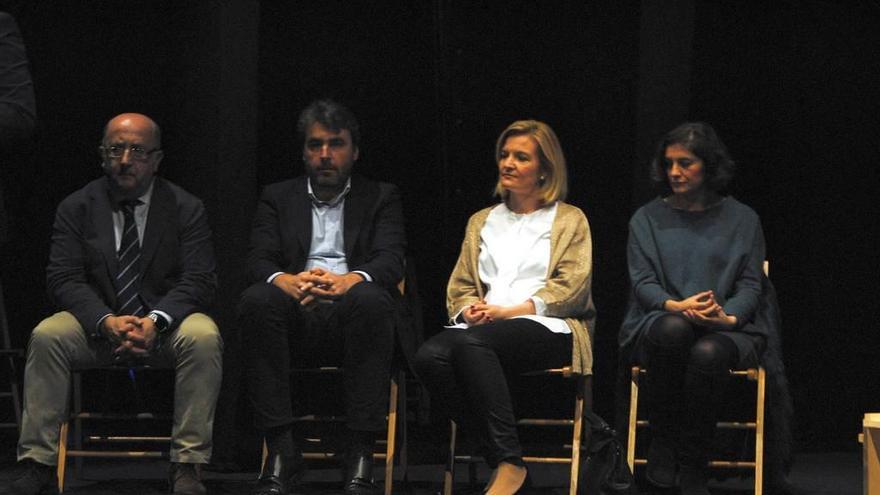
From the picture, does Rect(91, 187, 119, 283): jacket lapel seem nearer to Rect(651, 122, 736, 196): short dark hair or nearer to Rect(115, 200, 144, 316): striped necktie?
Rect(115, 200, 144, 316): striped necktie

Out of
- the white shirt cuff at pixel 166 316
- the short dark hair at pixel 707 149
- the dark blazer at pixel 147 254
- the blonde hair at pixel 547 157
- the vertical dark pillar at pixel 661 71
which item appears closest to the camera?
the white shirt cuff at pixel 166 316

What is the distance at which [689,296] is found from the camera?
183 inches

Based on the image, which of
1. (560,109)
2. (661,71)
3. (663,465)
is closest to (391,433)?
(663,465)

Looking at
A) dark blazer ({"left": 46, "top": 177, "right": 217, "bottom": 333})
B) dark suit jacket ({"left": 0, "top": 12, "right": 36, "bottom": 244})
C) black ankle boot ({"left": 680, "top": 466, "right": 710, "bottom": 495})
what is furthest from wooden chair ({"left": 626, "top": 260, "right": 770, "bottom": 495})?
dark suit jacket ({"left": 0, "top": 12, "right": 36, "bottom": 244})

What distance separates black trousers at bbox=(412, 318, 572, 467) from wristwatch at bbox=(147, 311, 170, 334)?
0.84 m

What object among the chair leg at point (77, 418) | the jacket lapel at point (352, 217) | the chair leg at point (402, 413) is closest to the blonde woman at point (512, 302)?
the chair leg at point (402, 413)

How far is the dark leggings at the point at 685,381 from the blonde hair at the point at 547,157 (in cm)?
67

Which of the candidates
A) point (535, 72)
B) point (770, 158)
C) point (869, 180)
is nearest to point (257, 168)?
point (535, 72)

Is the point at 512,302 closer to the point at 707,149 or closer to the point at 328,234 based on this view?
the point at 328,234

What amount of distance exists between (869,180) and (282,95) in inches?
94.3

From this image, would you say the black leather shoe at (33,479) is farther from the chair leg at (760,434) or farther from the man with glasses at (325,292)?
the chair leg at (760,434)

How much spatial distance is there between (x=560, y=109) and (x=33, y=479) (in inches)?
97.1

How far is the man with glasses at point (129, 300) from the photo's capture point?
434cm

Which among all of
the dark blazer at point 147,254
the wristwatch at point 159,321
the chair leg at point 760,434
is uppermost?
the dark blazer at point 147,254
